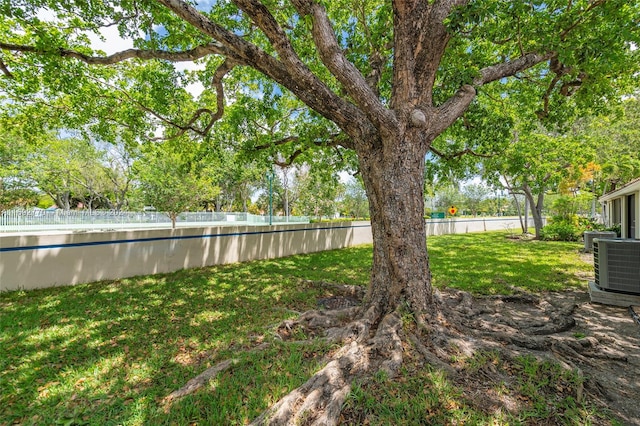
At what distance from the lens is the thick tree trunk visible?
126 inches

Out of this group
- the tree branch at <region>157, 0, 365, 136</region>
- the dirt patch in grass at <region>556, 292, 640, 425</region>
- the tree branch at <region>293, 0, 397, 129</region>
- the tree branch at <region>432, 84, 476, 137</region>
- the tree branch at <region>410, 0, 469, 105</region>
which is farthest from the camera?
the tree branch at <region>432, 84, 476, 137</region>

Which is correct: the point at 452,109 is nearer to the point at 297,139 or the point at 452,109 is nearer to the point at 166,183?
the point at 297,139

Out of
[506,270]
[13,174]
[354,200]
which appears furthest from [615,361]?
[354,200]

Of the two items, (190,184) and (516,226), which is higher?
(190,184)

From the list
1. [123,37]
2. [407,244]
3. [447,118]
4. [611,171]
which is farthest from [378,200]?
[611,171]

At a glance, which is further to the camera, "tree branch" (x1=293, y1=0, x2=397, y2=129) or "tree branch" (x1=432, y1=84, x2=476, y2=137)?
"tree branch" (x1=432, y1=84, x2=476, y2=137)

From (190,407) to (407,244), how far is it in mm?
2536

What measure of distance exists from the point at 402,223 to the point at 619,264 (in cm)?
398

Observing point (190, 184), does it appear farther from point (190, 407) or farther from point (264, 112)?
point (190, 407)

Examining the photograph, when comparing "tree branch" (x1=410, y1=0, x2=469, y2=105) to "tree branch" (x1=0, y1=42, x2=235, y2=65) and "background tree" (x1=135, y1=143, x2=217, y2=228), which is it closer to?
"tree branch" (x1=0, y1=42, x2=235, y2=65)

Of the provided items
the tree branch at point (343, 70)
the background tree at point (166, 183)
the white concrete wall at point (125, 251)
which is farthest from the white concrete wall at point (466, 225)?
the tree branch at point (343, 70)

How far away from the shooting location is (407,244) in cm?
322

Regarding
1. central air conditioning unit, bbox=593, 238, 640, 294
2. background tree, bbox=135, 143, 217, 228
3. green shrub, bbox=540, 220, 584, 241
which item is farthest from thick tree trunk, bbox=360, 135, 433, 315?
background tree, bbox=135, 143, 217, 228

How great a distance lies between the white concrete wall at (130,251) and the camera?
5020 millimetres
